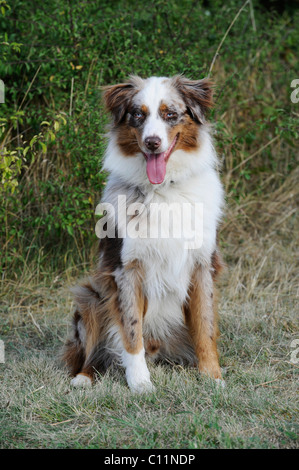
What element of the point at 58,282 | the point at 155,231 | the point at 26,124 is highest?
the point at 26,124

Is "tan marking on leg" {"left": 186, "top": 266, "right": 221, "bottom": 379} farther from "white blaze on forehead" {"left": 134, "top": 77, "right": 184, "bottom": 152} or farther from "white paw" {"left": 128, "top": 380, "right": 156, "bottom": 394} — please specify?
"white blaze on forehead" {"left": 134, "top": 77, "right": 184, "bottom": 152}

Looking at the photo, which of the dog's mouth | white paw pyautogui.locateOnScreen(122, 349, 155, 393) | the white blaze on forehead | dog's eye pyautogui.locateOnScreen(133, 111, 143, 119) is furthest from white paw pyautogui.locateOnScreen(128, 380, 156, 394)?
dog's eye pyautogui.locateOnScreen(133, 111, 143, 119)

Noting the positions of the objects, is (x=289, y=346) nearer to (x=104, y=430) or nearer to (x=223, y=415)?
(x=223, y=415)

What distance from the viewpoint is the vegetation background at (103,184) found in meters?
3.28

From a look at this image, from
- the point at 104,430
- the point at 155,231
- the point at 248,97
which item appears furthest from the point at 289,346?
the point at 248,97

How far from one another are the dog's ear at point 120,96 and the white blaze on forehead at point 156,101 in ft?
0.25

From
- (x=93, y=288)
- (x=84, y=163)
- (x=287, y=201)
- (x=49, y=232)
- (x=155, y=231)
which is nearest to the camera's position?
(x=155, y=231)

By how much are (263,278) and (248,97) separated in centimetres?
207

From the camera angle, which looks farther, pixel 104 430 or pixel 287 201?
pixel 287 201

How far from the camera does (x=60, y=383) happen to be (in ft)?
11.6

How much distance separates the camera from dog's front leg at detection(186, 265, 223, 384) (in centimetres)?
357

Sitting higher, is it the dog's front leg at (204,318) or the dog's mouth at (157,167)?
the dog's mouth at (157,167)

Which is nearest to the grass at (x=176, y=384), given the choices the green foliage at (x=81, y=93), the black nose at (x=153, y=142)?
the green foliage at (x=81, y=93)

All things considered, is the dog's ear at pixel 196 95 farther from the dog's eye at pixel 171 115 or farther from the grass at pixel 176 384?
the grass at pixel 176 384
